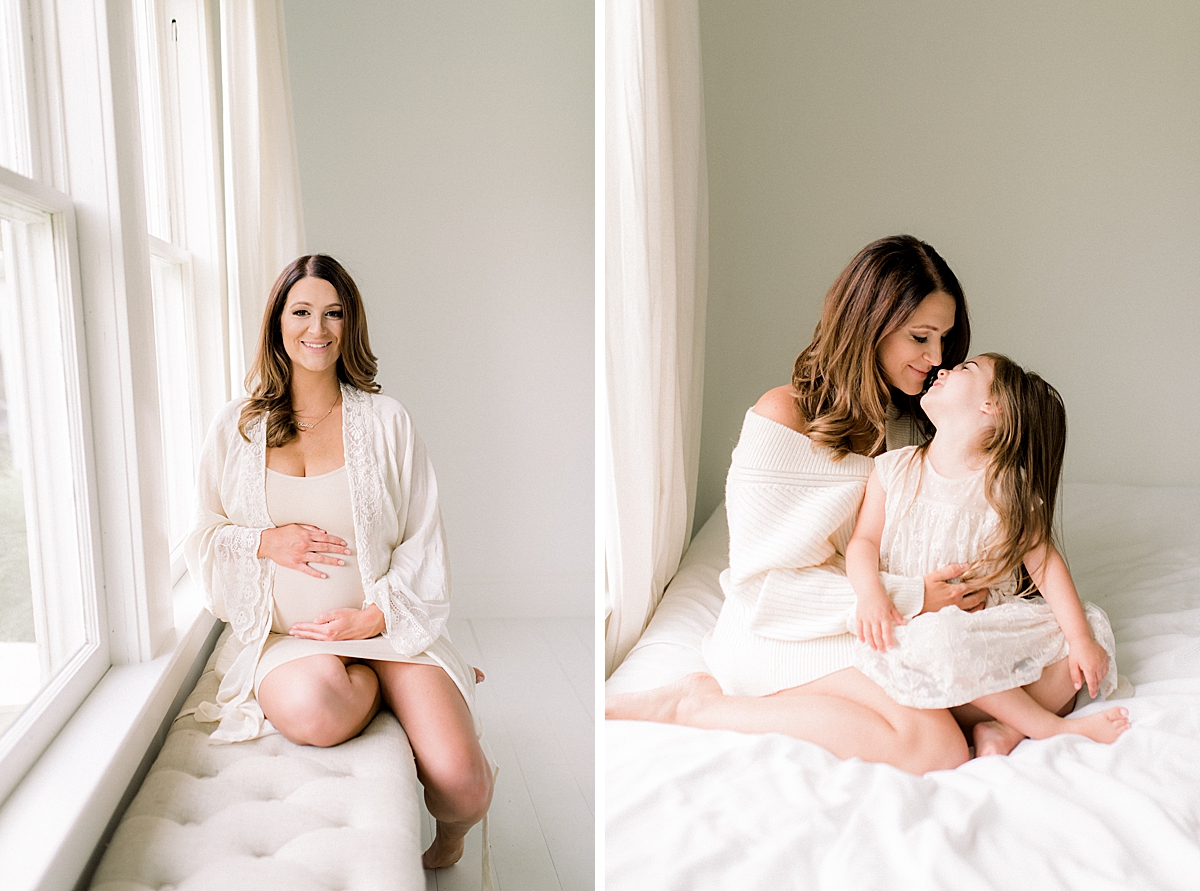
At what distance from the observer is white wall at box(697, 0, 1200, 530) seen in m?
2.20

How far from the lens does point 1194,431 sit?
2.39m

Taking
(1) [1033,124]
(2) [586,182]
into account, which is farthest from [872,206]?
(2) [586,182]

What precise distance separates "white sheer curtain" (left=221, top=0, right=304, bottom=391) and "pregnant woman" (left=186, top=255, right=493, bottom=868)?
68 cm

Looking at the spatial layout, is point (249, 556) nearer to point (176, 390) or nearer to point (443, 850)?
point (443, 850)

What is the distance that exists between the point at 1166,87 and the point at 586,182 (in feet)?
5.73

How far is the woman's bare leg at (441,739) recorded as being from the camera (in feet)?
4.71

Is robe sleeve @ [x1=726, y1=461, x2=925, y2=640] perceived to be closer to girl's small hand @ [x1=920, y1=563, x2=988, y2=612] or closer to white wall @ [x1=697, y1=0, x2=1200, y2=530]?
girl's small hand @ [x1=920, y1=563, x2=988, y2=612]

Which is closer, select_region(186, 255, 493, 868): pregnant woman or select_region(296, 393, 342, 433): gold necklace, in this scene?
select_region(186, 255, 493, 868): pregnant woman

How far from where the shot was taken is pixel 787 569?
4.48ft

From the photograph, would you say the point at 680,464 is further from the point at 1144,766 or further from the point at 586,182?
the point at 586,182

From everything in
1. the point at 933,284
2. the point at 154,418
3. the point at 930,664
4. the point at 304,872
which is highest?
the point at 933,284

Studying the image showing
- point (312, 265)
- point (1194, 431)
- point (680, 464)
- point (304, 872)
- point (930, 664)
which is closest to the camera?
point (304, 872)

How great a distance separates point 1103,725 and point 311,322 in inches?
53.7

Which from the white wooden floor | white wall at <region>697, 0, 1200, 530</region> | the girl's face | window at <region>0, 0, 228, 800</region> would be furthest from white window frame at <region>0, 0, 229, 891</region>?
white wall at <region>697, 0, 1200, 530</region>
